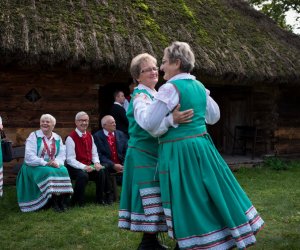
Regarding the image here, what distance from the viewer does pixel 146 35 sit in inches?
324

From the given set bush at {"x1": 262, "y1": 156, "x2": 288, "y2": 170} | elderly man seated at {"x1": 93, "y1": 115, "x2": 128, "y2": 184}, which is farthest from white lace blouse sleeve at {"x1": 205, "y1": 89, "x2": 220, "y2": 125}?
bush at {"x1": 262, "y1": 156, "x2": 288, "y2": 170}

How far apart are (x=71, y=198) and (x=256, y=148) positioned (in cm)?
621

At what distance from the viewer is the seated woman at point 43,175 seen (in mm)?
5414

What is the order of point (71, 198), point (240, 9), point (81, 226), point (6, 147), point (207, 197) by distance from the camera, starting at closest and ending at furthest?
point (207, 197) < point (81, 226) < point (6, 147) < point (71, 198) < point (240, 9)

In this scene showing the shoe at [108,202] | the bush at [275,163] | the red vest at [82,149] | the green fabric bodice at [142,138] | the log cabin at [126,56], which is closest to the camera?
the green fabric bodice at [142,138]

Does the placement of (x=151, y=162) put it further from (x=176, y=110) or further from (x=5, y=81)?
(x=5, y=81)

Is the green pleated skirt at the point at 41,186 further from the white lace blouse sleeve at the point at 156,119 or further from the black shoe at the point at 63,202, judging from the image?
the white lace blouse sleeve at the point at 156,119

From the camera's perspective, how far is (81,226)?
182 inches

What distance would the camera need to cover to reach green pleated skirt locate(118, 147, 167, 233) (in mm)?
3197

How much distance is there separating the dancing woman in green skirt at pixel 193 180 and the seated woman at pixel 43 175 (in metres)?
2.62

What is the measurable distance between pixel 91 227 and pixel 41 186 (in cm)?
114

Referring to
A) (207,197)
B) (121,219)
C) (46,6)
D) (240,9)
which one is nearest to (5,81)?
(46,6)

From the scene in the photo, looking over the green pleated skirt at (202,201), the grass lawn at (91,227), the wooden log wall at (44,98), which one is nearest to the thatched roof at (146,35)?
the wooden log wall at (44,98)

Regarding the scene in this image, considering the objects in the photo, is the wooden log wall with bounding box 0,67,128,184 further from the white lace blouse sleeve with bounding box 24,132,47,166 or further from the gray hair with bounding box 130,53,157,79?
the gray hair with bounding box 130,53,157,79
